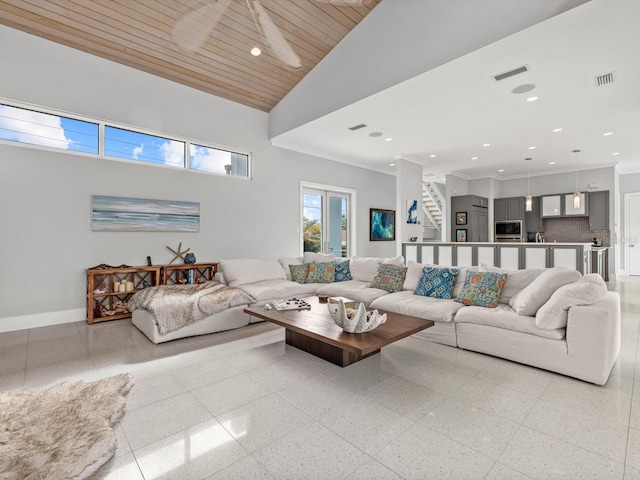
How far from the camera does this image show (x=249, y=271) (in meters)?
5.14

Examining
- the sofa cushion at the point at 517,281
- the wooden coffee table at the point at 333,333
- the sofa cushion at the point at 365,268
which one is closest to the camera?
the wooden coffee table at the point at 333,333

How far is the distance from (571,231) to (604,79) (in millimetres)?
6271

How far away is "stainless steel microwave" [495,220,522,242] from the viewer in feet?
30.4

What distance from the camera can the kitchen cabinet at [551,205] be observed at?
869 cm

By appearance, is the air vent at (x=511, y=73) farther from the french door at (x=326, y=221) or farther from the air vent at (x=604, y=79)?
the french door at (x=326, y=221)

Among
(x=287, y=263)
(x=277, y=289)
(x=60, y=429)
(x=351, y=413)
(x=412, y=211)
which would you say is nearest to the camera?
(x=60, y=429)

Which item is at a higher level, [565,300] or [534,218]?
[534,218]

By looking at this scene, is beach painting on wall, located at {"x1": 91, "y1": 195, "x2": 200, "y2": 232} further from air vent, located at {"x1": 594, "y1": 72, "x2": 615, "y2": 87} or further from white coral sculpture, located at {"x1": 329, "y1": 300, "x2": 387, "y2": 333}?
air vent, located at {"x1": 594, "y1": 72, "x2": 615, "y2": 87}

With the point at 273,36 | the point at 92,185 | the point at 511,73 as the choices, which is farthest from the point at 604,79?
the point at 92,185

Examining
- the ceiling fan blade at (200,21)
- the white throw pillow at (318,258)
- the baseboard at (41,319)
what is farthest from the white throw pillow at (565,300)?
the baseboard at (41,319)

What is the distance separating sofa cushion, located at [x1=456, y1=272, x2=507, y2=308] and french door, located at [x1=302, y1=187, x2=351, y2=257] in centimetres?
409

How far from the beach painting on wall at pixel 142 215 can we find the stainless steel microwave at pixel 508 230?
27.7ft

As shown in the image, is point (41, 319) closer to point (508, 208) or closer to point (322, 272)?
point (322, 272)

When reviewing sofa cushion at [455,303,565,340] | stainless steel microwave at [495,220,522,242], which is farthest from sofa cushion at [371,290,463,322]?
stainless steel microwave at [495,220,522,242]
